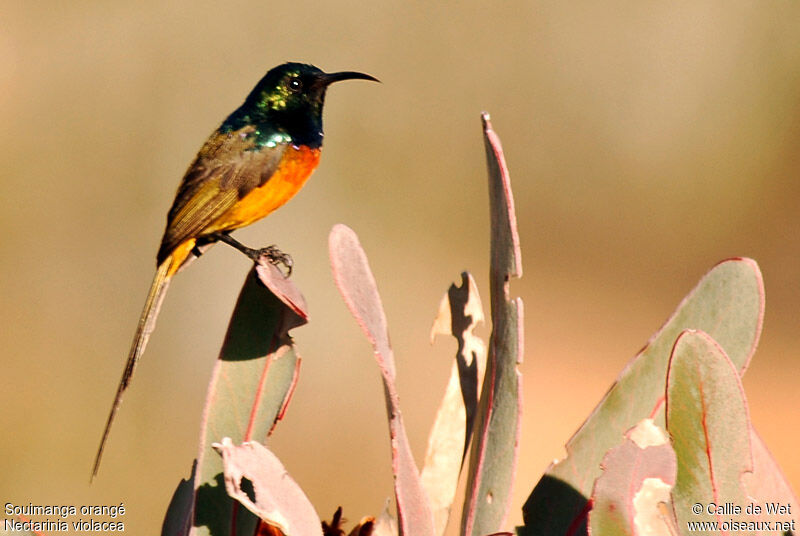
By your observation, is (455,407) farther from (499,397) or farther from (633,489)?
(633,489)

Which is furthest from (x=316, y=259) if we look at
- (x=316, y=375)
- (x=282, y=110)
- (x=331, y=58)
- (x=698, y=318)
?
(x=698, y=318)

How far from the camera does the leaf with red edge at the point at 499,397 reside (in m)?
0.70

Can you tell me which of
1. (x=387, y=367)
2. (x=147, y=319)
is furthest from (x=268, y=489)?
(x=147, y=319)

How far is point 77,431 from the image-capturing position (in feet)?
10.4

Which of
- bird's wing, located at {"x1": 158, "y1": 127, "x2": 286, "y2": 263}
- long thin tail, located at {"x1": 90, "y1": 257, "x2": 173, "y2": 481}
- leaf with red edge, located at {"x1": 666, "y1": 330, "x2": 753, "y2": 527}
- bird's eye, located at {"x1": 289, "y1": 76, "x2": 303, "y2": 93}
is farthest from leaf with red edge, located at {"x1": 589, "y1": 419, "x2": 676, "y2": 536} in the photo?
bird's eye, located at {"x1": 289, "y1": 76, "x2": 303, "y2": 93}

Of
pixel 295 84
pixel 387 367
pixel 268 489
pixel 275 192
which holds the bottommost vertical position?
pixel 268 489

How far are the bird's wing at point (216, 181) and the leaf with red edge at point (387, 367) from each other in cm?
86

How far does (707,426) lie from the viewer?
0.67 meters

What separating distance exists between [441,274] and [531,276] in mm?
631

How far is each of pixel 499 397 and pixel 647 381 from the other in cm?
15

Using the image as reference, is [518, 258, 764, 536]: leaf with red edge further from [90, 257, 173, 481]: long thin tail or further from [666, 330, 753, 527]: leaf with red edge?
[90, 257, 173, 481]: long thin tail

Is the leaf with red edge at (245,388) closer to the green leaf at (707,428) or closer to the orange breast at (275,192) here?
the green leaf at (707,428)

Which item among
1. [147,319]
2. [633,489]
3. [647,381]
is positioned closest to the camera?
[633,489]

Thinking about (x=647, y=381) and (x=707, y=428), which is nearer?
(x=707, y=428)
